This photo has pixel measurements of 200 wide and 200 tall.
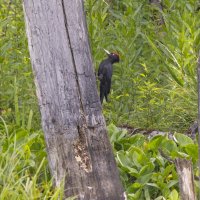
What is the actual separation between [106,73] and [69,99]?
2.66m

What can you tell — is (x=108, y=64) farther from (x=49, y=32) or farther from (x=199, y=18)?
(x=49, y=32)

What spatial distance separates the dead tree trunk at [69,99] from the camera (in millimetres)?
4762

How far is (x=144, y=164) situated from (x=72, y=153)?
3.15 feet

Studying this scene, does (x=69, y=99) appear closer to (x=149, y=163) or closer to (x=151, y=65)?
(x=149, y=163)

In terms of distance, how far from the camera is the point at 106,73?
7438mm

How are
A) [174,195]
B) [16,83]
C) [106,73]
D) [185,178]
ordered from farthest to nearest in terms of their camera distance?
[106,73]
[16,83]
[174,195]
[185,178]

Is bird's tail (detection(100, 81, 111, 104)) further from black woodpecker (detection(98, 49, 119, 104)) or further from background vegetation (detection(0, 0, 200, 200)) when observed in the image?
background vegetation (detection(0, 0, 200, 200))

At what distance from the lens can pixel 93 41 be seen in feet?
24.6

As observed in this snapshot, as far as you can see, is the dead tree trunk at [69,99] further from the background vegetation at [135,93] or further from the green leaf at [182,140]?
the green leaf at [182,140]

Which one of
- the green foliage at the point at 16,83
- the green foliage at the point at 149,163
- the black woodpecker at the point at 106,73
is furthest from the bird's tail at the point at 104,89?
the green foliage at the point at 149,163

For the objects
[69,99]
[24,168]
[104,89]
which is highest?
[69,99]

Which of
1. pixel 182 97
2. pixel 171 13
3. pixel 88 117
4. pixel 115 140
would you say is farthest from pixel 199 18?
pixel 88 117

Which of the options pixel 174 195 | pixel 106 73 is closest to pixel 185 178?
pixel 174 195

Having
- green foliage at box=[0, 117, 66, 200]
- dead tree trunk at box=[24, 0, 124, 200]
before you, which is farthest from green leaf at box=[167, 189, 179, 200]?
green foliage at box=[0, 117, 66, 200]
